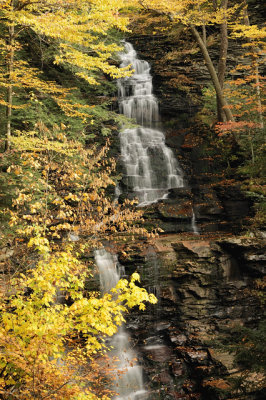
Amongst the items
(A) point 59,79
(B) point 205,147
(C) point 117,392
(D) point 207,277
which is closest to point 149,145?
(B) point 205,147

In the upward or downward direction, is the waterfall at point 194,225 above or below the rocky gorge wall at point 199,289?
above

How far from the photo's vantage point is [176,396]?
6.85 m

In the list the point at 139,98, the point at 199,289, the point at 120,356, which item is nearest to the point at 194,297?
the point at 199,289

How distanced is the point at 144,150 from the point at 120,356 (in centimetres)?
930

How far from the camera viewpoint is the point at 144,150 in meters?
14.6

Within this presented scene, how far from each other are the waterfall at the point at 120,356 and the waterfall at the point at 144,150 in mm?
3904

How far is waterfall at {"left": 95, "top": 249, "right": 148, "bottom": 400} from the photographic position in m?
7.04

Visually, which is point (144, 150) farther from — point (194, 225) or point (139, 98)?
point (194, 225)

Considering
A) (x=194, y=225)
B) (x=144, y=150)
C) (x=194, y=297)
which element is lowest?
(x=194, y=297)

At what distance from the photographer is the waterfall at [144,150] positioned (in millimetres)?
13523

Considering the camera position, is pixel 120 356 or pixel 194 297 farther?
pixel 194 297

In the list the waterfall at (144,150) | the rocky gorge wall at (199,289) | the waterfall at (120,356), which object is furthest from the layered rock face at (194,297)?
the waterfall at (144,150)

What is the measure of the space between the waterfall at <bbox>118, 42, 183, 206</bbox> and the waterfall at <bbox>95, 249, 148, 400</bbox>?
390cm

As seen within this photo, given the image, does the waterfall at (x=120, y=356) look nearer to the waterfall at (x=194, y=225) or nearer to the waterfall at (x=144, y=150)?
the waterfall at (x=194, y=225)
